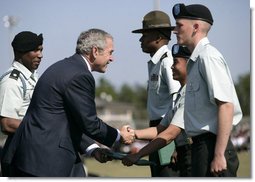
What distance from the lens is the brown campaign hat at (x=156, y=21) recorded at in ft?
15.8

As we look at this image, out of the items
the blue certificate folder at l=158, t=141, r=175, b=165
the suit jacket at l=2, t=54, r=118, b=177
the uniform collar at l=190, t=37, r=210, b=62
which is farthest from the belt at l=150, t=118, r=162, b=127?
the uniform collar at l=190, t=37, r=210, b=62

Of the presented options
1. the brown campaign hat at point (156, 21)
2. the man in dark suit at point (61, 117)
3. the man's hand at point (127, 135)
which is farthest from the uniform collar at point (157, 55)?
the man in dark suit at point (61, 117)

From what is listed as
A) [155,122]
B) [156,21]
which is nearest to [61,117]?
[155,122]

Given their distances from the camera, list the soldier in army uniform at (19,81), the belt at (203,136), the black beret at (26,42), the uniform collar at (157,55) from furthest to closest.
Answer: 1. the uniform collar at (157,55)
2. the black beret at (26,42)
3. the soldier in army uniform at (19,81)
4. the belt at (203,136)

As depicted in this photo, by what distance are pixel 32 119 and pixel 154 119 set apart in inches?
50.1

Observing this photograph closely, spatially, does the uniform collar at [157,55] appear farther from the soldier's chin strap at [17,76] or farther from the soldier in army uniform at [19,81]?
the soldier's chin strap at [17,76]

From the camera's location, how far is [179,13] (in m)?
3.65

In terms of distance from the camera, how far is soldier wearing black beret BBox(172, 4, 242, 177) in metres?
3.29

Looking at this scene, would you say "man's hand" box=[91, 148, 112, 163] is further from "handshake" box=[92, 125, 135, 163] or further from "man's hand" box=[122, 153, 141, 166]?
"man's hand" box=[122, 153, 141, 166]

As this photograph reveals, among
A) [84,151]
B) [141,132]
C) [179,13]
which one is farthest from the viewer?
[141,132]

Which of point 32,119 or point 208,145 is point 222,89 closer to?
point 208,145

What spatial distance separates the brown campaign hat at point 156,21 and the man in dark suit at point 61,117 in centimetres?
99

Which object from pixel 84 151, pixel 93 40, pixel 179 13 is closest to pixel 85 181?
pixel 84 151

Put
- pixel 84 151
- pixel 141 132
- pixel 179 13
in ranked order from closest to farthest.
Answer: pixel 179 13
pixel 84 151
pixel 141 132
